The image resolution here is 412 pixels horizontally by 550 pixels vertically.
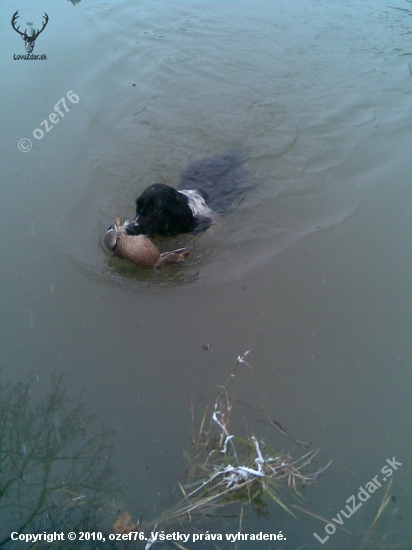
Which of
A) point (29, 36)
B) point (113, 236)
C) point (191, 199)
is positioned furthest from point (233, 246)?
point (29, 36)

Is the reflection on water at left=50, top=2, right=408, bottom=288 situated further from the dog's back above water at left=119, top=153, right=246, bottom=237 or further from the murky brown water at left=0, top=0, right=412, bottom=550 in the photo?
the dog's back above water at left=119, top=153, right=246, bottom=237

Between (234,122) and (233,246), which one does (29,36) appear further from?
(233,246)

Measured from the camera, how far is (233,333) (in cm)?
408

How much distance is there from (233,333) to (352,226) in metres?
1.96

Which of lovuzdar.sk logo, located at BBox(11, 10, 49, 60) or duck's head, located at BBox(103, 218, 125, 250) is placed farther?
lovuzdar.sk logo, located at BBox(11, 10, 49, 60)

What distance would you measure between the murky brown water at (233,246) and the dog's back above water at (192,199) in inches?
6.8

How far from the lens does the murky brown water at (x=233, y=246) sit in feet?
11.3

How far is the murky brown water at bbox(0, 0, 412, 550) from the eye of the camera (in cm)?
345

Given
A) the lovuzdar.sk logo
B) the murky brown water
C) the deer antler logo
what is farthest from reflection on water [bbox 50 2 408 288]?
the deer antler logo

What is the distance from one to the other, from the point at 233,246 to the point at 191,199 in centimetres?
70

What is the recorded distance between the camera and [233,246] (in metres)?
5.16

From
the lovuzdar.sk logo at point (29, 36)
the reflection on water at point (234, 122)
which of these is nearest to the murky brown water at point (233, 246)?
the reflection on water at point (234, 122)

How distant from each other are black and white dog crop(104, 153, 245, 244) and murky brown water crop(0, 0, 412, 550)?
0.18 m

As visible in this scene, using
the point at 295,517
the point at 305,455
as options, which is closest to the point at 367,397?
the point at 305,455
